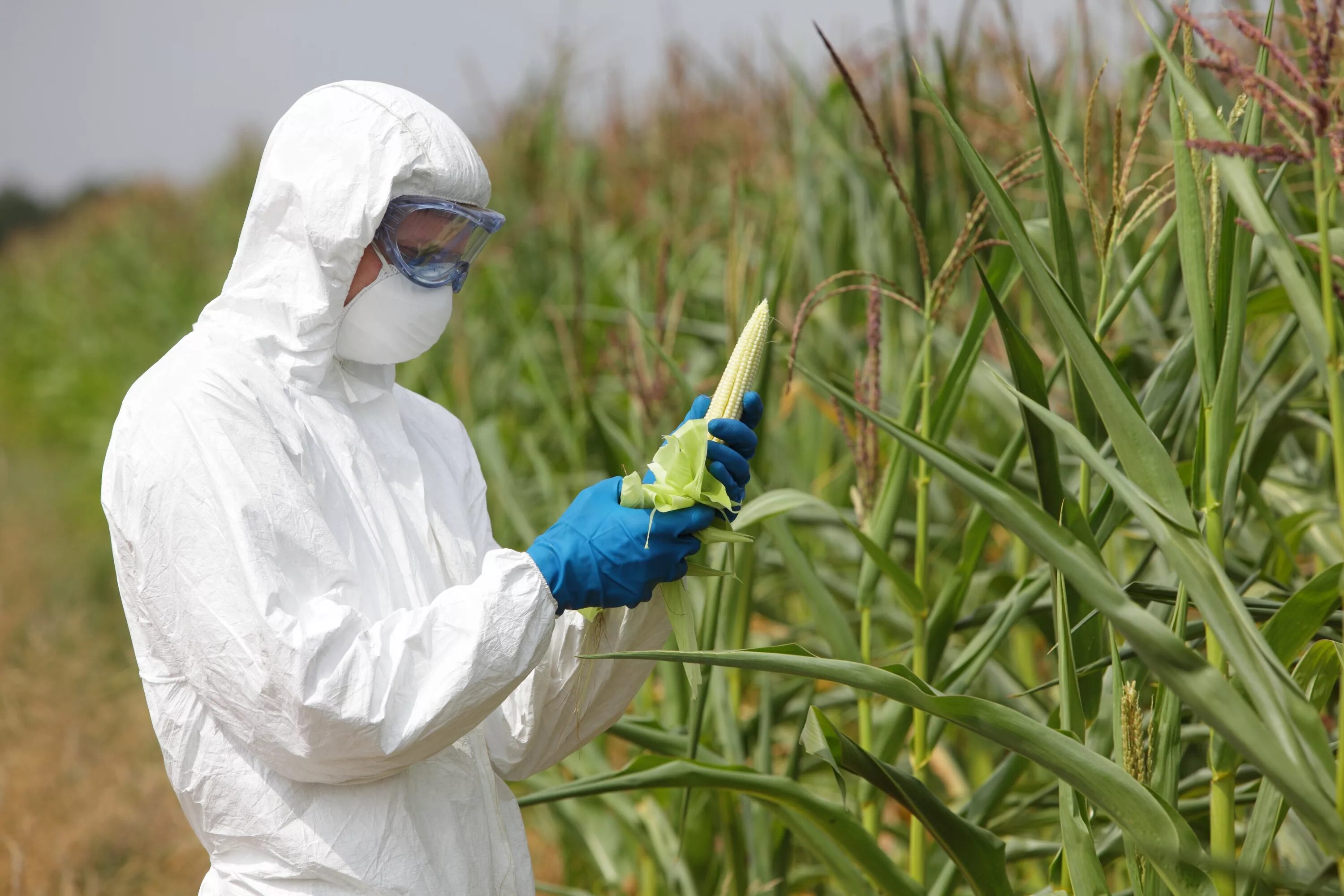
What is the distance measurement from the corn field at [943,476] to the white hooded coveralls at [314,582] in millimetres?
213

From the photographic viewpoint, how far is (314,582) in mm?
1120

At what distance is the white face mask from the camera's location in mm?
1245

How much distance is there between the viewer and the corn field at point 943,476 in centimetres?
89

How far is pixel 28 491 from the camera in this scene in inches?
222

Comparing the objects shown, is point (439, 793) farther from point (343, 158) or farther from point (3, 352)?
point (3, 352)

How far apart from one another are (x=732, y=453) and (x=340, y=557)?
0.41 metres

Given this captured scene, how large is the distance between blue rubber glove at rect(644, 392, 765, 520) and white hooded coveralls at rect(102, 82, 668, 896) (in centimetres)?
22

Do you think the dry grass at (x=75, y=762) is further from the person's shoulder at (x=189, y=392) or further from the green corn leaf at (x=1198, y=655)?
the green corn leaf at (x=1198, y=655)

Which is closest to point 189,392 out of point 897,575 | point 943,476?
point 897,575

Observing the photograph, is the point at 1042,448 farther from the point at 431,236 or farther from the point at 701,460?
the point at 431,236

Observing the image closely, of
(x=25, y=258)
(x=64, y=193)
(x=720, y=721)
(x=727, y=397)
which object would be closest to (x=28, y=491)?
(x=720, y=721)

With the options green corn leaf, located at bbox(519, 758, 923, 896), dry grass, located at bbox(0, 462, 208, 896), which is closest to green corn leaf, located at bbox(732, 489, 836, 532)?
green corn leaf, located at bbox(519, 758, 923, 896)

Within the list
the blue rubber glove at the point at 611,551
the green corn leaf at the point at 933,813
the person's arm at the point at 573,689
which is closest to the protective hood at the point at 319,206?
the blue rubber glove at the point at 611,551

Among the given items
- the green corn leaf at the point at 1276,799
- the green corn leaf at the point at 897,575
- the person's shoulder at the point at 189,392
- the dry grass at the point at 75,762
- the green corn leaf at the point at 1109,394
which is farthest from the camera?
the dry grass at the point at 75,762
